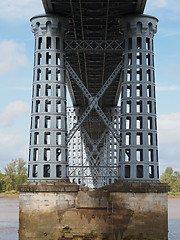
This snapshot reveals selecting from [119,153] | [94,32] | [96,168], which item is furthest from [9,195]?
[119,153]

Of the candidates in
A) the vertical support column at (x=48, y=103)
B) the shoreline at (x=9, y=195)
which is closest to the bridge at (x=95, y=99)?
the vertical support column at (x=48, y=103)

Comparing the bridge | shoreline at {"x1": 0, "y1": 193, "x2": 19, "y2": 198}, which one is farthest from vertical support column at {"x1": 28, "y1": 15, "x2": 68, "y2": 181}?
shoreline at {"x1": 0, "y1": 193, "x2": 19, "y2": 198}

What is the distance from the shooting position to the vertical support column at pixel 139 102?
3812 centimetres

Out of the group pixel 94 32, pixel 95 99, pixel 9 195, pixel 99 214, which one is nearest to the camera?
pixel 99 214

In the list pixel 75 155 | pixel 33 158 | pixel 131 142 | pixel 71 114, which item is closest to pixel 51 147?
pixel 33 158

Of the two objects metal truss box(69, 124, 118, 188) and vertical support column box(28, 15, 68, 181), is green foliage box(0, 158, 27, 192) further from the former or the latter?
vertical support column box(28, 15, 68, 181)

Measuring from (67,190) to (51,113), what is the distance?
6301 mm

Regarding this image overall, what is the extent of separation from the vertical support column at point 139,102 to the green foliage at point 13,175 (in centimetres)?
13109

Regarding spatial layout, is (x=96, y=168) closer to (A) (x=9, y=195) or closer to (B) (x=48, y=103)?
(B) (x=48, y=103)

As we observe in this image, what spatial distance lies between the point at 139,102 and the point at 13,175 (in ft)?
442

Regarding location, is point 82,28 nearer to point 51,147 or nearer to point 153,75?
point 153,75

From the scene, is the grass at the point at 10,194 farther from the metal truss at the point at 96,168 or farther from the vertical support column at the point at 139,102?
the vertical support column at the point at 139,102

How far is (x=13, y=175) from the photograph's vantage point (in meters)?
170

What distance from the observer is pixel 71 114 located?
8212 cm
